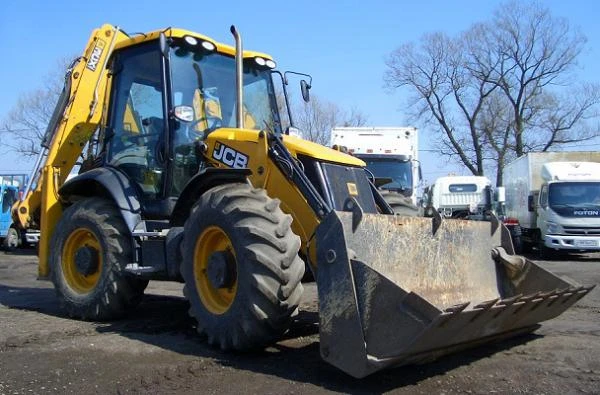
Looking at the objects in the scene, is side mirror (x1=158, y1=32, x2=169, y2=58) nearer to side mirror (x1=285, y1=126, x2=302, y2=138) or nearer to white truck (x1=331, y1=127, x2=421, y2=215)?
side mirror (x1=285, y1=126, x2=302, y2=138)

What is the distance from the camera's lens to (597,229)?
55.1 ft

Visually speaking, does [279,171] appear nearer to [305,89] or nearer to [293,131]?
[293,131]

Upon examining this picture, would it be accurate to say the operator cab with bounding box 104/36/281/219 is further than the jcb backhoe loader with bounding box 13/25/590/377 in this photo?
Yes

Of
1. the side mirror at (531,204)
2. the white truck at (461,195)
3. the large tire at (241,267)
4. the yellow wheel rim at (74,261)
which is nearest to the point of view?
the large tire at (241,267)

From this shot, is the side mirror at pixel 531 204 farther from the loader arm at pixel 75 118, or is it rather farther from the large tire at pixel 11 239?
the large tire at pixel 11 239

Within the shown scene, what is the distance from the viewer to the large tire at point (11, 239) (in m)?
21.7

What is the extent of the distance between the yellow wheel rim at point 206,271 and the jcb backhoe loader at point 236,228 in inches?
0.5

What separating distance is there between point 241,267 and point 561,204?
14.4m

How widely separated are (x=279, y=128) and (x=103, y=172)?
213cm

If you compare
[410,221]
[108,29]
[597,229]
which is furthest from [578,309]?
[597,229]

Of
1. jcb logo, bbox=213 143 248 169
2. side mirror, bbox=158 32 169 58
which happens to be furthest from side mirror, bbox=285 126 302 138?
side mirror, bbox=158 32 169 58

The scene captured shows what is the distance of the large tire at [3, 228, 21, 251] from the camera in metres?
21.7

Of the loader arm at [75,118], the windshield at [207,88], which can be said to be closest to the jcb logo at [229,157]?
the windshield at [207,88]

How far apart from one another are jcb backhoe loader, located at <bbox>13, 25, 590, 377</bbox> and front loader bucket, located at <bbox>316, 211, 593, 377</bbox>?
0.04 feet
